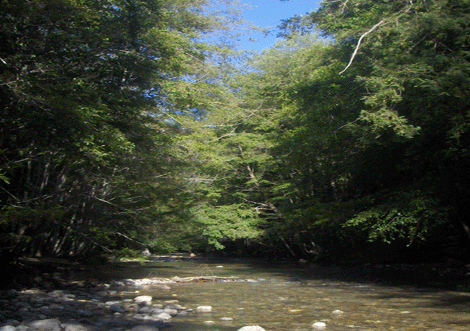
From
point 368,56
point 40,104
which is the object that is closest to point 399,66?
point 368,56

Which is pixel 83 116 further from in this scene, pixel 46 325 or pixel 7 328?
pixel 7 328

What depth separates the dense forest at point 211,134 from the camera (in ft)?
24.5

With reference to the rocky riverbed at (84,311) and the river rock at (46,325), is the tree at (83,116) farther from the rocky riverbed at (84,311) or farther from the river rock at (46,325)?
the river rock at (46,325)

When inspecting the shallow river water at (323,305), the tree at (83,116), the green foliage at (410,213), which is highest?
the tree at (83,116)

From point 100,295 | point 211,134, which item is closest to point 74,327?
point 100,295

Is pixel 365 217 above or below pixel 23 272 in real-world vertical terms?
above

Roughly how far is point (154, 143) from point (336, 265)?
957cm

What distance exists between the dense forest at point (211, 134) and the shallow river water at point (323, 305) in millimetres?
1976

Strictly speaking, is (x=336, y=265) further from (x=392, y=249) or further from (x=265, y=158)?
(x=265, y=158)

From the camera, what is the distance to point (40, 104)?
6598mm

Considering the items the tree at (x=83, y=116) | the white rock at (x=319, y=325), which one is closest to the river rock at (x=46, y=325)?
the tree at (x=83, y=116)

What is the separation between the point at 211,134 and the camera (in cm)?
2042

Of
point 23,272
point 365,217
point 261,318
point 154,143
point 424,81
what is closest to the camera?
point 261,318

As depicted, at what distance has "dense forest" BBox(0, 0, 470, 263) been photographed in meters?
7.46
